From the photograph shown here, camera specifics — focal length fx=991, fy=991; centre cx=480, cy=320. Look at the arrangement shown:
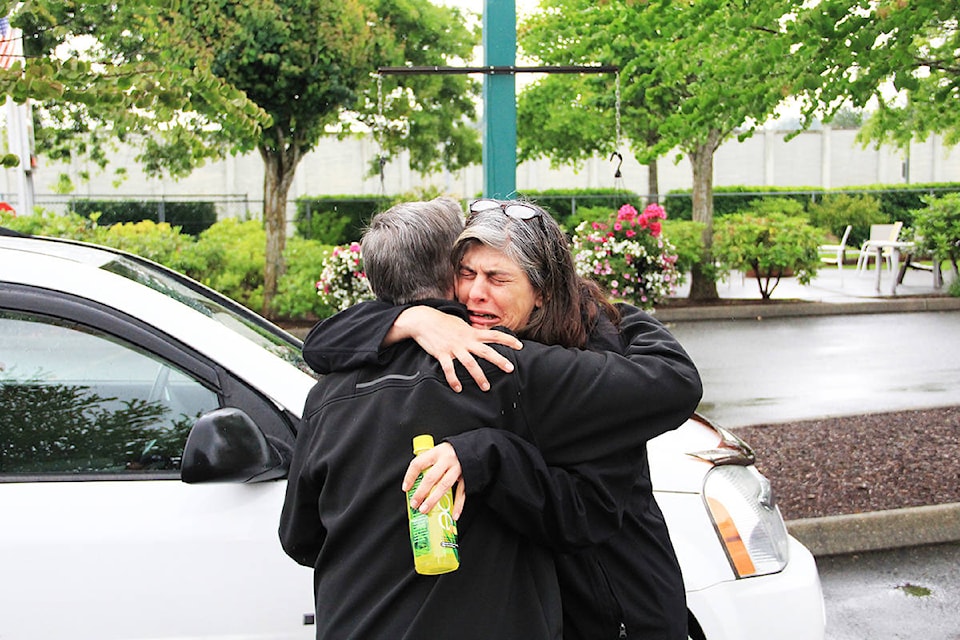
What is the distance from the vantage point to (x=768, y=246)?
1535 centimetres

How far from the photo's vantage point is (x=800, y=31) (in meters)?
5.47

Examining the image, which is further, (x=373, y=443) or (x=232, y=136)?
(x=232, y=136)

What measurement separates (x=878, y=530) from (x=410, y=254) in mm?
4128

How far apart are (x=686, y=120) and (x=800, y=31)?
126 centimetres

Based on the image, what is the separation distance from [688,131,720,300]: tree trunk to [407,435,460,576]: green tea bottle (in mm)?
14502

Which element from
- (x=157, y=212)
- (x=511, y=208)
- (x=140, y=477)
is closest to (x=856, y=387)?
(x=140, y=477)

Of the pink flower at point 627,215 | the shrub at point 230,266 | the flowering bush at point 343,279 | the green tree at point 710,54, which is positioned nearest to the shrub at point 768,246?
the pink flower at point 627,215

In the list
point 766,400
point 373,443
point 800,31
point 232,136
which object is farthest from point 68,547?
point 232,136

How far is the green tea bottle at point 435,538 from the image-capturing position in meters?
1.56

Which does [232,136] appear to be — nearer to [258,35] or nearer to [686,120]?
[258,35]

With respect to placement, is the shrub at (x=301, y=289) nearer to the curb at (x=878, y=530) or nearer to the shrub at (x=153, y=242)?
the shrub at (x=153, y=242)

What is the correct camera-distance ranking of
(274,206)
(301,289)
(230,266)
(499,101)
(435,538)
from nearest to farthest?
(435,538)
(499,101)
(301,289)
(274,206)
(230,266)

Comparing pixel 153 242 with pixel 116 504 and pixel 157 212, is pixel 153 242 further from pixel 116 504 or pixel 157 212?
pixel 116 504

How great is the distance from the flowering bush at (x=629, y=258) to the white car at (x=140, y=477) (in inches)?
337
